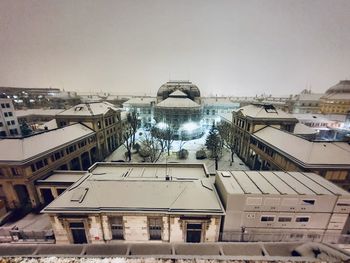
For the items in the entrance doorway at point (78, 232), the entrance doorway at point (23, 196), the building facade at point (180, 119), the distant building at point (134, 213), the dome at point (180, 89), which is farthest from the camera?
the dome at point (180, 89)

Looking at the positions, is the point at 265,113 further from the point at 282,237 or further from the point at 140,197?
the point at 140,197

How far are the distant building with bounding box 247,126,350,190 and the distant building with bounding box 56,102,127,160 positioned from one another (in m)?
31.2

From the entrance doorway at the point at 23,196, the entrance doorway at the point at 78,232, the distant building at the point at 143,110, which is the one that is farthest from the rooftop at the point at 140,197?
the distant building at the point at 143,110

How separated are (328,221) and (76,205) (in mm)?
20941

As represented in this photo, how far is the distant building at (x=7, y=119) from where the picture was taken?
129 ft

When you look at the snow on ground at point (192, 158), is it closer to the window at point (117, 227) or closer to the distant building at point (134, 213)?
the distant building at point (134, 213)

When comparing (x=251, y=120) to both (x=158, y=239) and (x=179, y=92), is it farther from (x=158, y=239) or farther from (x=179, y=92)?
(x=179, y=92)

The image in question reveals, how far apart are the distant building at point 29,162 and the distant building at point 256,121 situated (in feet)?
105

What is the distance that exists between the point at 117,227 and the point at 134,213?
2.47 m

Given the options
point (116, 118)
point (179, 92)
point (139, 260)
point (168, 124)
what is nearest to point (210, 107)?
point (179, 92)

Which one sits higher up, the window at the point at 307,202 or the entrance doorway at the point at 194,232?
the window at the point at 307,202

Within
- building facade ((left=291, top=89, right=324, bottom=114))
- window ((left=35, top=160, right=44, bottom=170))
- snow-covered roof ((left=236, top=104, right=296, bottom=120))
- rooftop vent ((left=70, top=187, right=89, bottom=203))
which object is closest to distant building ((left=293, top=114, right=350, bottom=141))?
snow-covered roof ((left=236, top=104, right=296, bottom=120))

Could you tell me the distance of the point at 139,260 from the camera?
353cm

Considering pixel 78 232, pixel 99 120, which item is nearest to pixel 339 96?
pixel 99 120
